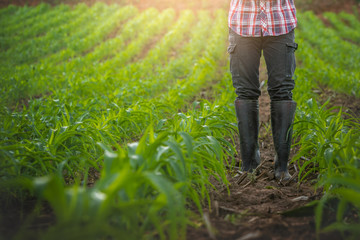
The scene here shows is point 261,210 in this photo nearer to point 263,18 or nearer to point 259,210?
point 259,210

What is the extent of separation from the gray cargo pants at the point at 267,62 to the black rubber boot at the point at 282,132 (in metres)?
0.06

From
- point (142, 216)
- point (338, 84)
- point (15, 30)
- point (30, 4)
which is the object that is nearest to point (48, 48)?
point (15, 30)

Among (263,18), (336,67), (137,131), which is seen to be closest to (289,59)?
(263,18)

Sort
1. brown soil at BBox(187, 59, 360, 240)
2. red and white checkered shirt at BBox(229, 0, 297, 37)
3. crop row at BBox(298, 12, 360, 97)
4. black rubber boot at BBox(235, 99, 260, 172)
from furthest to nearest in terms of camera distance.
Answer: crop row at BBox(298, 12, 360, 97), black rubber boot at BBox(235, 99, 260, 172), red and white checkered shirt at BBox(229, 0, 297, 37), brown soil at BBox(187, 59, 360, 240)

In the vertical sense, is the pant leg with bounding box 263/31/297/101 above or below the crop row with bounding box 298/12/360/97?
above

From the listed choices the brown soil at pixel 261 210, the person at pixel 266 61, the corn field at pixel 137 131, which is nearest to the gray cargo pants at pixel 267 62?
the person at pixel 266 61

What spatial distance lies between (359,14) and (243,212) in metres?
26.0

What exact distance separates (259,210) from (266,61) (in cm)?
109

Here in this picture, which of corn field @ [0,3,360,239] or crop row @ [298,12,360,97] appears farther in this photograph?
crop row @ [298,12,360,97]

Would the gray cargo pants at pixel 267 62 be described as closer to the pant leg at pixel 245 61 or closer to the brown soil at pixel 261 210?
the pant leg at pixel 245 61

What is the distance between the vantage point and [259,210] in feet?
5.55

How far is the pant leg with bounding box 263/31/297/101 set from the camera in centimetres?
225

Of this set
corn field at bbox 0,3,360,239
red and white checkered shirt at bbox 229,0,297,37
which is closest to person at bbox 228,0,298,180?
red and white checkered shirt at bbox 229,0,297,37

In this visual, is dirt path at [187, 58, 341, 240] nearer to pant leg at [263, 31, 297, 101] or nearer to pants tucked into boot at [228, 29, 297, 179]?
pants tucked into boot at [228, 29, 297, 179]
